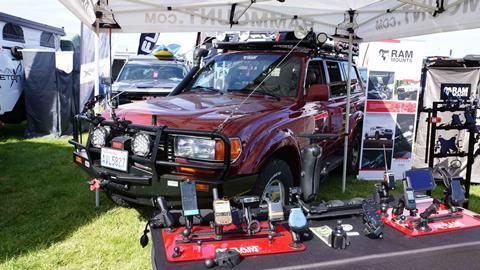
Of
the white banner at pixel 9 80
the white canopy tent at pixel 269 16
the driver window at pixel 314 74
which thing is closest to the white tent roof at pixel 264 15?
the white canopy tent at pixel 269 16

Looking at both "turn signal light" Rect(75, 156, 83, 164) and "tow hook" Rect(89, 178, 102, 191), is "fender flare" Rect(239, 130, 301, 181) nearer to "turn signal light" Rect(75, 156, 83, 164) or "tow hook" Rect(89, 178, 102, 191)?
"tow hook" Rect(89, 178, 102, 191)

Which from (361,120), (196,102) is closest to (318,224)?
(196,102)

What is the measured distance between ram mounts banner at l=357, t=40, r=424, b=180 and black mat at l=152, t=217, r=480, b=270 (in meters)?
3.48

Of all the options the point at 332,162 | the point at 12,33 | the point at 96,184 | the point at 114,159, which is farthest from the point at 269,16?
the point at 12,33

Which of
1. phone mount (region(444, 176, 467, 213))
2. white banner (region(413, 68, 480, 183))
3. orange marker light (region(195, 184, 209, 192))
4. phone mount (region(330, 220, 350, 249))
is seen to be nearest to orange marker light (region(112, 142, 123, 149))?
orange marker light (region(195, 184, 209, 192))

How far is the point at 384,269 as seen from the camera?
221cm

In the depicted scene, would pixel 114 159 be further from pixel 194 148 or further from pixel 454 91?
pixel 454 91

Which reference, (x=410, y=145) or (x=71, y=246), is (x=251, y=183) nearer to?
(x=71, y=246)

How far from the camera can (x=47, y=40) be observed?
11523 millimetres

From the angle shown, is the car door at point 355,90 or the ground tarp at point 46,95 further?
the ground tarp at point 46,95

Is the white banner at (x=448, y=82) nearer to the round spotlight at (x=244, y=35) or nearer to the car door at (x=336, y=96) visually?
the car door at (x=336, y=96)

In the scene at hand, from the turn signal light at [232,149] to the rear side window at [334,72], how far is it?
8.47 feet

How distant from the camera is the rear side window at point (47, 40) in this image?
1118 centimetres

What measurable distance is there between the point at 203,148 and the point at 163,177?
39cm
